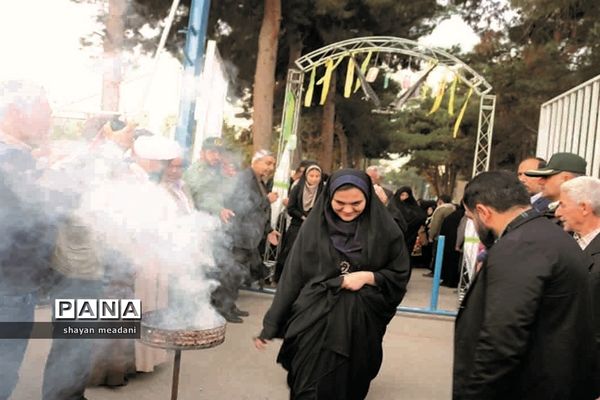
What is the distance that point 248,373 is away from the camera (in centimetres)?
465

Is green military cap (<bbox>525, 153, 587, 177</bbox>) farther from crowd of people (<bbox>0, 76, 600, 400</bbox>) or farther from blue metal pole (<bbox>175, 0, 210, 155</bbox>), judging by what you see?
blue metal pole (<bbox>175, 0, 210, 155</bbox>)

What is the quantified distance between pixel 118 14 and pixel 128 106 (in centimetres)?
177

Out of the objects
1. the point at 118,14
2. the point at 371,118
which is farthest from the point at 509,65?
the point at 118,14

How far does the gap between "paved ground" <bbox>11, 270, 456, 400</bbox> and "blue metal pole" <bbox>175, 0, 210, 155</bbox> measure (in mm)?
2262

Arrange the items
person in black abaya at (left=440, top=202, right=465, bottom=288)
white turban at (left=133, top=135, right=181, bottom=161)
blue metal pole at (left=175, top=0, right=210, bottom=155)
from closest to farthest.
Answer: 1. white turban at (left=133, top=135, right=181, bottom=161)
2. blue metal pole at (left=175, top=0, right=210, bottom=155)
3. person in black abaya at (left=440, top=202, right=465, bottom=288)

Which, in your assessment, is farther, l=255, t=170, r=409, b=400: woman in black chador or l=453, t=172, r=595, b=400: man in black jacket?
l=255, t=170, r=409, b=400: woman in black chador

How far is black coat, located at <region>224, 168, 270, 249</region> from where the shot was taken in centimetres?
625

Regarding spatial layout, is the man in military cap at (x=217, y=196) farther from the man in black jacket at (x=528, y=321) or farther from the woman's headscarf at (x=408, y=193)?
the woman's headscarf at (x=408, y=193)

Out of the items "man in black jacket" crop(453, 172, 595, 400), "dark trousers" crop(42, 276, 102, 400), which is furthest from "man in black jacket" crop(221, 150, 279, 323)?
"man in black jacket" crop(453, 172, 595, 400)

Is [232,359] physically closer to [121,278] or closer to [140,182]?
[121,278]

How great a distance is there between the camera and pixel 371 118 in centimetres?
2575

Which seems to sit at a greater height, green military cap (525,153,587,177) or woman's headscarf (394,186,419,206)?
green military cap (525,153,587,177)

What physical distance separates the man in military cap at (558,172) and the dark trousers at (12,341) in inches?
128

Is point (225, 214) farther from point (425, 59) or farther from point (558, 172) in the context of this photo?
point (425, 59)
